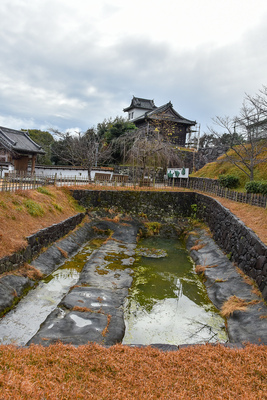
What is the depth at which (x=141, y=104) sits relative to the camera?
46.8 metres

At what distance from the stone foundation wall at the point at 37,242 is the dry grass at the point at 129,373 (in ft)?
15.0

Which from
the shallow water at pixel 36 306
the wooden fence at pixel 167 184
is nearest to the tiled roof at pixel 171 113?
the wooden fence at pixel 167 184

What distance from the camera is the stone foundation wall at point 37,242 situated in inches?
365

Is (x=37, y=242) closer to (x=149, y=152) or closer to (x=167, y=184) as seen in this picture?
(x=149, y=152)

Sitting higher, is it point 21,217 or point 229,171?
point 229,171

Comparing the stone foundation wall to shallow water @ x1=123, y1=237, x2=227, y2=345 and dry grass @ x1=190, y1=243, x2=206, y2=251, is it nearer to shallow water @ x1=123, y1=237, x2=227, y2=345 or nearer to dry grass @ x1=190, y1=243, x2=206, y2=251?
shallow water @ x1=123, y1=237, x2=227, y2=345

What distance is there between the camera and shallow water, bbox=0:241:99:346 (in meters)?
7.14

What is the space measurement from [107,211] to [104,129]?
20969 mm

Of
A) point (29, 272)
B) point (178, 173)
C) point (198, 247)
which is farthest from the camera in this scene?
point (178, 173)

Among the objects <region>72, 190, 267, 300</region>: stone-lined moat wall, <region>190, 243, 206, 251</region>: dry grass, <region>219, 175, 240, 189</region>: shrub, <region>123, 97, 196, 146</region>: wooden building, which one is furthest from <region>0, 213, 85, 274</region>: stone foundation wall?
<region>123, 97, 196, 146</region>: wooden building

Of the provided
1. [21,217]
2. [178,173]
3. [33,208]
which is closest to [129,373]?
[21,217]

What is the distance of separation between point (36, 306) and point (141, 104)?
43.3 m

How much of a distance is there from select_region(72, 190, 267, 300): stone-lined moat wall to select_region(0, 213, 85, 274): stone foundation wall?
19.6 ft

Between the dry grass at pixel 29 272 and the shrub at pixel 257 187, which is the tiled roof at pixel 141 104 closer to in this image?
the shrub at pixel 257 187
